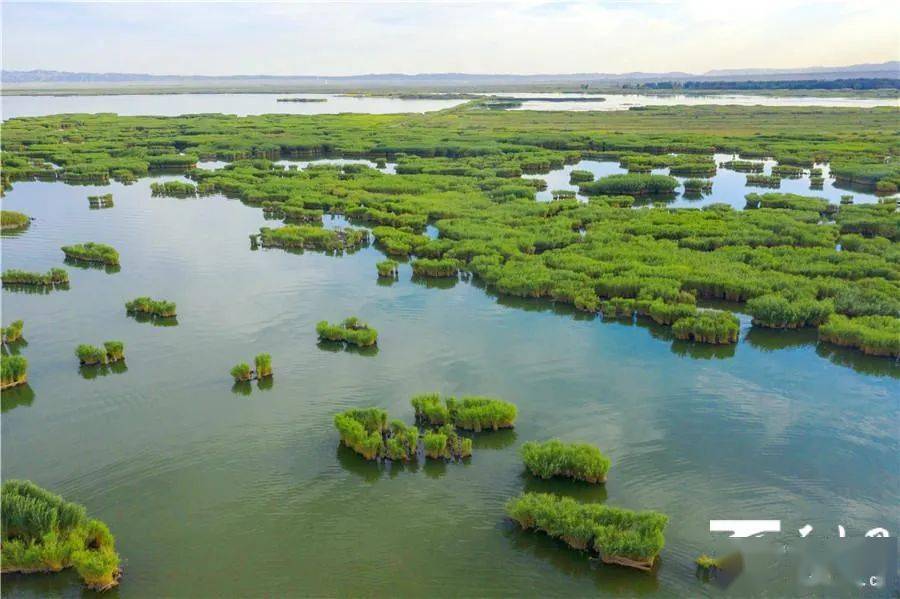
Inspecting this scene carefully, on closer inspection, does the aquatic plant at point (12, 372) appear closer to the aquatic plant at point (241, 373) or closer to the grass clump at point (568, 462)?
the aquatic plant at point (241, 373)

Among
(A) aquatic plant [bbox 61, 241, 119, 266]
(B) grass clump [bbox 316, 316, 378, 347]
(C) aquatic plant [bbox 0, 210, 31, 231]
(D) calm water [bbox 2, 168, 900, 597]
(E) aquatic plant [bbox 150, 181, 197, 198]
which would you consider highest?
(E) aquatic plant [bbox 150, 181, 197, 198]

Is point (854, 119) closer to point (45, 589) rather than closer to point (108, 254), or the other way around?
point (108, 254)

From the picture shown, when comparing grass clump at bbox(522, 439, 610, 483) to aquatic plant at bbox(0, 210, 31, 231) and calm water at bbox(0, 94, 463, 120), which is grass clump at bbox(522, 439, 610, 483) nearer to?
aquatic plant at bbox(0, 210, 31, 231)

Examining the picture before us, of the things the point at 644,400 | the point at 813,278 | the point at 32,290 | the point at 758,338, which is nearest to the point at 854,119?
the point at 813,278

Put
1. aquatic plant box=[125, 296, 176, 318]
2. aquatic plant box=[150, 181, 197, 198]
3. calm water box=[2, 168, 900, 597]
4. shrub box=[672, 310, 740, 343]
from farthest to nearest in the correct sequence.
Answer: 1. aquatic plant box=[150, 181, 197, 198]
2. aquatic plant box=[125, 296, 176, 318]
3. shrub box=[672, 310, 740, 343]
4. calm water box=[2, 168, 900, 597]

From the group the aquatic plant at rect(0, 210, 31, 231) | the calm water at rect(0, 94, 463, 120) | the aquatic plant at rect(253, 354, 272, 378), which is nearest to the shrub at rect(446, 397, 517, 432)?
the aquatic plant at rect(253, 354, 272, 378)

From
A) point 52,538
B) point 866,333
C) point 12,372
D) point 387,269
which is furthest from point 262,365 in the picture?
point 866,333

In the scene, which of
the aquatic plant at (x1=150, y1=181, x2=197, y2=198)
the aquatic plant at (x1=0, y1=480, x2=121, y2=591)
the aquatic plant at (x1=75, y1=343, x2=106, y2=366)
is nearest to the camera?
the aquatic plant at (x1=0, y1=480, x2=121, y2=591)
